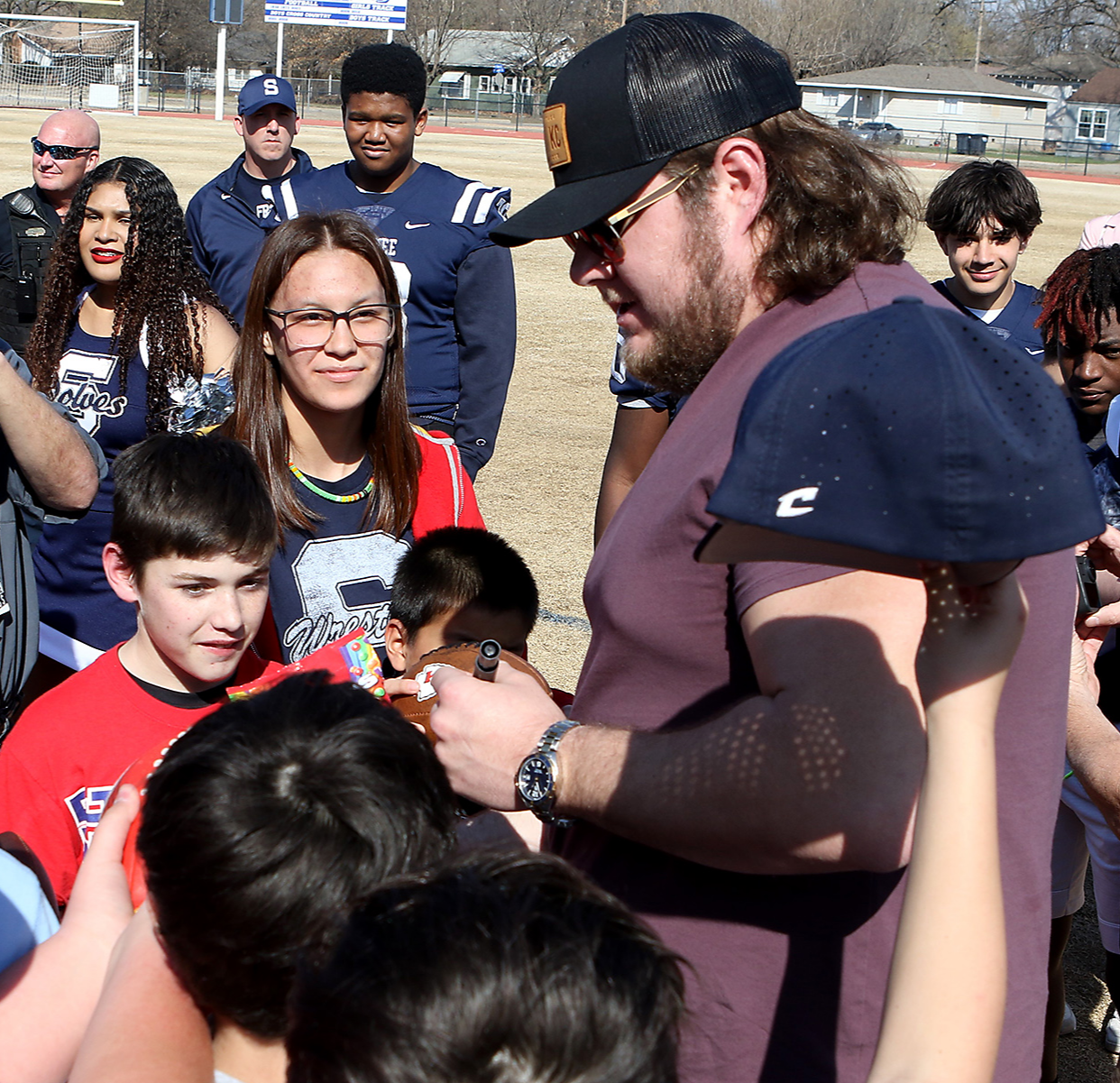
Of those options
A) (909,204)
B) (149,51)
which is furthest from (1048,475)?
(149,51)

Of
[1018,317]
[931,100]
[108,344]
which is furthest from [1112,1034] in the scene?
[931,100]

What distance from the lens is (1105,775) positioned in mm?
2625

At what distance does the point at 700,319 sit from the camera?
5.74 ft

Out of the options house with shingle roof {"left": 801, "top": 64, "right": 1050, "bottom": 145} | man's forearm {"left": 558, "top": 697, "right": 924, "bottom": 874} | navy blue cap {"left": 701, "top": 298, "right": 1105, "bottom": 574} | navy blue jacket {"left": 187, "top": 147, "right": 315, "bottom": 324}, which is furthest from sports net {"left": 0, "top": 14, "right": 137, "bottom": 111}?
navy blue cap {"left": 701, "top": 298, "right": 1105, "bottom": 574}

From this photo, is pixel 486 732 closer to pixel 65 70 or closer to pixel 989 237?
pixel 989 237

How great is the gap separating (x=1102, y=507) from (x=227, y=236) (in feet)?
14.8

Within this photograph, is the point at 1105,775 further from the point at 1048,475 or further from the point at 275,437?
the point at 275,437

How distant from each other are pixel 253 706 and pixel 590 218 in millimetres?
852

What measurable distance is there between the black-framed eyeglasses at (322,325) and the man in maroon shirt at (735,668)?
114 centimetres

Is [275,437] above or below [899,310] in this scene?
below

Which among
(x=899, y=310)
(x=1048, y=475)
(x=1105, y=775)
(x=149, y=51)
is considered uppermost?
(x=149, y=51)

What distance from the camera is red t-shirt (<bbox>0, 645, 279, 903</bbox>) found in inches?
92.3

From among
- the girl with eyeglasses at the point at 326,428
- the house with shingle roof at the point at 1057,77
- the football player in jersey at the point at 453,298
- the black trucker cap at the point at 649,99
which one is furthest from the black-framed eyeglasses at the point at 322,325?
the house with shingle roof at the point at 1057,77

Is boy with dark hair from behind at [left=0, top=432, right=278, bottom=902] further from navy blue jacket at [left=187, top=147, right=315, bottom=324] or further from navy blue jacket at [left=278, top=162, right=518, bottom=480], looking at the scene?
navy blue jacket at [left=187, top=147, right=315, bottom=324]
